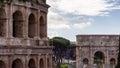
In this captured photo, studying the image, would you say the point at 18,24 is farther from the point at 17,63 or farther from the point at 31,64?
the point at 31,64

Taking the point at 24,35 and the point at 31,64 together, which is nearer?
the point at 24,35

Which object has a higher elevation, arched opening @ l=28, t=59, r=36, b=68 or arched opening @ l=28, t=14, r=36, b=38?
arched opening @ l=28, t=14, r=36, b=38

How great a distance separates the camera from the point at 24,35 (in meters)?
26.5

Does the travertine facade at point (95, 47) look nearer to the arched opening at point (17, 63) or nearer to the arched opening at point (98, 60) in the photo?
the arched opening at point (98, 60)

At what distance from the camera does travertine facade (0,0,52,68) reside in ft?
82.0

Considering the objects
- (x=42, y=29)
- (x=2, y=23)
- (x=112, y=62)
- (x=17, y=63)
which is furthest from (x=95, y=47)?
A: (x=2, y=23)

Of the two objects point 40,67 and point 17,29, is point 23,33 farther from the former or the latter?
point 40,67

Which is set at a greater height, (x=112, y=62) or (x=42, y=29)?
(x=42, y=29)

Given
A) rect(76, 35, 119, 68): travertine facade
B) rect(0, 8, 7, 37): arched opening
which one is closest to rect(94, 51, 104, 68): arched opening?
rect(76, 35, 119, 68): travertine facade

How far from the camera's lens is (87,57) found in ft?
154

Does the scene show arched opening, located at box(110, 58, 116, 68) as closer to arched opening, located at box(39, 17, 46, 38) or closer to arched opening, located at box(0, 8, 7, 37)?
arched opening, located at box(39, 17, 46, 38)

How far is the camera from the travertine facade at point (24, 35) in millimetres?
24984

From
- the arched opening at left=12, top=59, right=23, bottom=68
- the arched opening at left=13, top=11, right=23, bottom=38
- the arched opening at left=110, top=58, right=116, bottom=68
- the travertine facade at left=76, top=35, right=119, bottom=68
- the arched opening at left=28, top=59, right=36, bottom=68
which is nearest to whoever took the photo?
the arched opening at left=12, top=59, right=23, bottom=68

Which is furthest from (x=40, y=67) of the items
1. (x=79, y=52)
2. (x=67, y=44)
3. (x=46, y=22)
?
(x=67, y=44)
